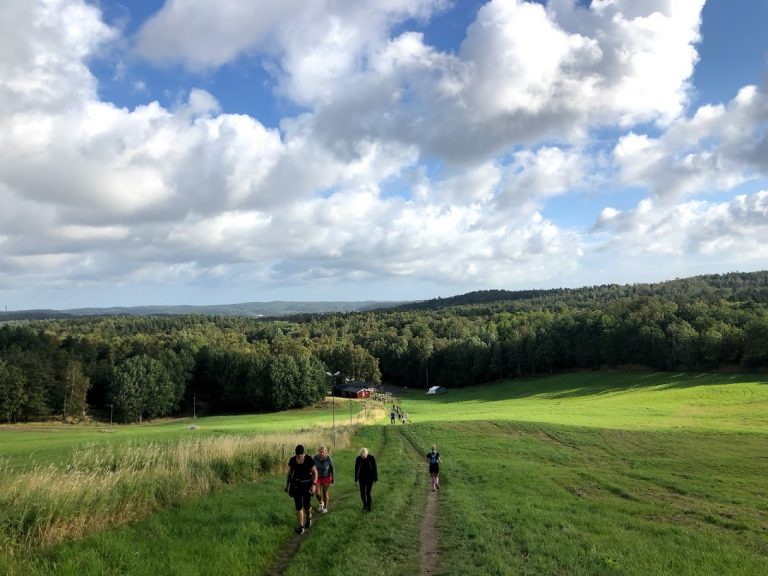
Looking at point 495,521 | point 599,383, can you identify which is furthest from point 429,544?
point 599,383

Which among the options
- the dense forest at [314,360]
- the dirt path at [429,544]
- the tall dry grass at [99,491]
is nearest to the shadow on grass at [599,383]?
the dense forest at [314,360]

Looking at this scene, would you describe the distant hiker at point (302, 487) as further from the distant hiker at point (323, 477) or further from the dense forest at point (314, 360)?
the dense forest at point (314, 360)

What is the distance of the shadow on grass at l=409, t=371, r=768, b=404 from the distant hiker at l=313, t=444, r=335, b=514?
2781 inches

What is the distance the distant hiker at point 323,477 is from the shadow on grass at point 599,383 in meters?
70.6

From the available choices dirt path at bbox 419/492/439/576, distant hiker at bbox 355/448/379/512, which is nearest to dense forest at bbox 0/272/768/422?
distant hiker at bbox 355/448/379/512

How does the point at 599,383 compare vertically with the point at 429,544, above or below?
below

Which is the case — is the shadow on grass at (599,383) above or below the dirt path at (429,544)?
below

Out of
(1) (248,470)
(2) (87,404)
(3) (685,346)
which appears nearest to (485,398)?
(3) (685,346)

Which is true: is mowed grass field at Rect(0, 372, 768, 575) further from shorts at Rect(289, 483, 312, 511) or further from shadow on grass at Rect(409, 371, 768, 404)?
shadow on grass at Rect(409, 371, 768, 404)

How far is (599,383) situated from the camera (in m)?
85.9

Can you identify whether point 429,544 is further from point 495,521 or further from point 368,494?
point 368,494

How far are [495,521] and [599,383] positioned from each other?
262 feet

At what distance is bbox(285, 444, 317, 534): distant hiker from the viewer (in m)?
12.3

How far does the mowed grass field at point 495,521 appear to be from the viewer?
31.1 feet
